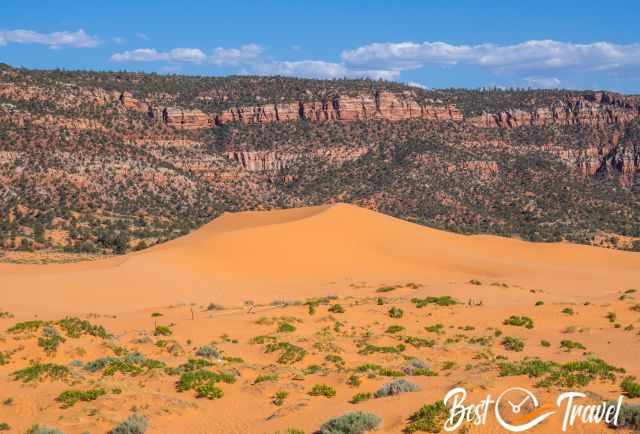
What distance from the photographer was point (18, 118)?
73438 millimetres

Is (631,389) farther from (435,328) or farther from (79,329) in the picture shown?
(79,329)

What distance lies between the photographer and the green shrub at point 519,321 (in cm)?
2436

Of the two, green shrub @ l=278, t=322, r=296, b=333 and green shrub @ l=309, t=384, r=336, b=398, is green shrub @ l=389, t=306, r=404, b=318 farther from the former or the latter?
green shrub @ l=309, t=384, r=336, b=398

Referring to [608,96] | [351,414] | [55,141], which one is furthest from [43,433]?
[608,96]

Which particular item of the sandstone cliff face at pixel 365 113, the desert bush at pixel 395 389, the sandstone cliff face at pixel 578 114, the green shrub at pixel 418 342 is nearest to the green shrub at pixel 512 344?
the green shrub at pixel 418 342

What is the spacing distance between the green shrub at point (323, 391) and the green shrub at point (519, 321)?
12391mm

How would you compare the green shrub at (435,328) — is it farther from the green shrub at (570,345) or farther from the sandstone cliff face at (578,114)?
the sandstone cliff face at (578,114)

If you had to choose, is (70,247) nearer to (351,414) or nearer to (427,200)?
(427,200)

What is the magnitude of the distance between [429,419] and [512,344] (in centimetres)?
1100

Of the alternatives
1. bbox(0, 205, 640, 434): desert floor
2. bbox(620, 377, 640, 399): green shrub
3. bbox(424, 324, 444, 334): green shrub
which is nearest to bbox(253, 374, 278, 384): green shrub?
bbox(0, 205, 640, 434): desert floor

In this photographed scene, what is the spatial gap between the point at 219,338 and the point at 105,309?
9.10 meters

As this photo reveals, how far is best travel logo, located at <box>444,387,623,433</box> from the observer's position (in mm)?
10133

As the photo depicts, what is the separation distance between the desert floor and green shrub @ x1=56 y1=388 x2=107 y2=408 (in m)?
0.13

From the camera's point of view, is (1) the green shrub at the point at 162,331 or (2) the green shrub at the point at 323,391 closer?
(2) the green shrub at the point at 323,391
